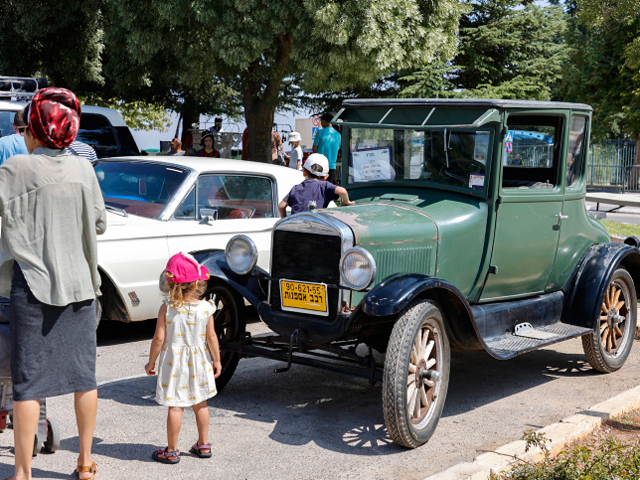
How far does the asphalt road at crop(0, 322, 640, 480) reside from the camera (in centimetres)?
435

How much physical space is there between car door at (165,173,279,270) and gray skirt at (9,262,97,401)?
3.16 metres

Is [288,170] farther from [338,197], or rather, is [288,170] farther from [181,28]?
[181,28]

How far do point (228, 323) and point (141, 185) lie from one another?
2243mm

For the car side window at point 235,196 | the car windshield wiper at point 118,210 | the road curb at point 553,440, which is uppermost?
the car side window at point 235,196

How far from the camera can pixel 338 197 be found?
6926 millimetres

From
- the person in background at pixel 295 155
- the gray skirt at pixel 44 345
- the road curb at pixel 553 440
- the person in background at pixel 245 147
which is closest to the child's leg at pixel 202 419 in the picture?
the gray skirt at pixel 44 345

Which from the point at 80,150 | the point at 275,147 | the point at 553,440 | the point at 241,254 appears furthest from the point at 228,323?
the point at 275,147

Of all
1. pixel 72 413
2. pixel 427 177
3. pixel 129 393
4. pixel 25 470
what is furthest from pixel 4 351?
pixel 427 177

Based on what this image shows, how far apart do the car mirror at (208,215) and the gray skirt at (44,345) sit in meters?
3.30

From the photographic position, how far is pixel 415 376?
15.8 feet

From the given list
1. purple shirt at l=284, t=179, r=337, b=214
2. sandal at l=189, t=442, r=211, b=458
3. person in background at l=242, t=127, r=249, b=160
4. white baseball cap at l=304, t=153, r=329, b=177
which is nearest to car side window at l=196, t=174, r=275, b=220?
purple shirt at l=284, t=179, r=337, b=214

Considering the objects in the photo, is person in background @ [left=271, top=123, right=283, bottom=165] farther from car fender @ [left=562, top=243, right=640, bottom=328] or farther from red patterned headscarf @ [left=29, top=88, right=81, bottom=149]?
red patterned headscarf @ [left=29, top=88, right=81, bottom=149]

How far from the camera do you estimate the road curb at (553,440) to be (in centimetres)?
413

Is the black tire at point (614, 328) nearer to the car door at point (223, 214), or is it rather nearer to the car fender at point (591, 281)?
the car fender at point (591, 281)
